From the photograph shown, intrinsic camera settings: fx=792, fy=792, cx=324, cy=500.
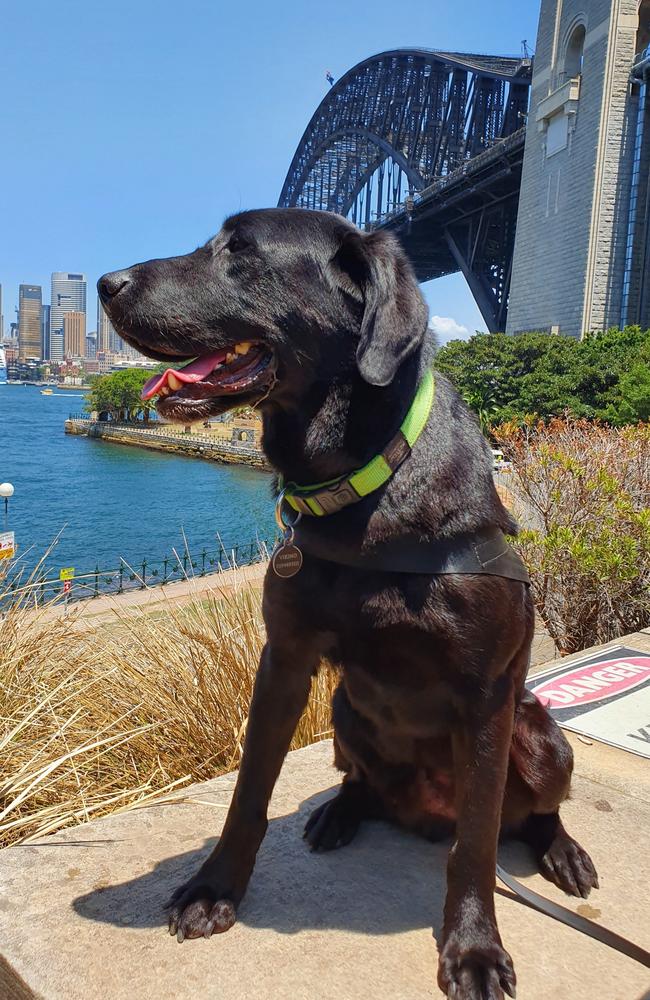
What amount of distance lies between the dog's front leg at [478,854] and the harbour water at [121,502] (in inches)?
422

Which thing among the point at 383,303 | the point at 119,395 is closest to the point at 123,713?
the point at 383,303

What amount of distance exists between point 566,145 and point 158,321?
39.9 metres

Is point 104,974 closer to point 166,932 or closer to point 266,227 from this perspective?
point 166,932

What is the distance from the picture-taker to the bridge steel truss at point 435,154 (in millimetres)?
49000

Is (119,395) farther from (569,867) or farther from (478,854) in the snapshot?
(478,854)

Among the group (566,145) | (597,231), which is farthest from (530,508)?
(566,145)

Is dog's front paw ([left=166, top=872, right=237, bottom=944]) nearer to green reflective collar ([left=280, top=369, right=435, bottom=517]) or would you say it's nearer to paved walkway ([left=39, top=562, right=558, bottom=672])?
green reflective collar ([left=280, top=369, right=435, bottom=517])

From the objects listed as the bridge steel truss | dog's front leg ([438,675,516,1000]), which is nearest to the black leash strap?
dog's front leg ([438,675,516,1000])

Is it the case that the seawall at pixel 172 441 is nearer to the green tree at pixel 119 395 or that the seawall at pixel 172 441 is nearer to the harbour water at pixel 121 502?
the harbour water at pixel 121 502

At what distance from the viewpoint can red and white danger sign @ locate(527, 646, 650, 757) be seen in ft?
11.3

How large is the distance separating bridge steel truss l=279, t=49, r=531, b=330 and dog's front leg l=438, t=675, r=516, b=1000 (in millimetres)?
39251

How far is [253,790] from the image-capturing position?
1992 mm

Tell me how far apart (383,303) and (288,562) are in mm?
635

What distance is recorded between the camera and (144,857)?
2.26 metres
